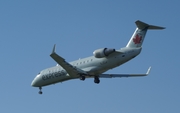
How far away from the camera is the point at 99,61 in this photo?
56844 millimetres

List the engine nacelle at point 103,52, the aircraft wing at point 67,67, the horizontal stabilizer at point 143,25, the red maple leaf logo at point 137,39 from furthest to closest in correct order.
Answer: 1. the red maple leaf logo at point 137,39
2. the engine nacelle at point 103,52
3. the horizontal stabilizer at point 143,25
4. the aircraft wing at point 67,67

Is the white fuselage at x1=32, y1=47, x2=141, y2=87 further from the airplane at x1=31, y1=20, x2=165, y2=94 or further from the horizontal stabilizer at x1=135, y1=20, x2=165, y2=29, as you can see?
the horizontal stabilizer at x1=135, y1=20, x2=165, y2=29

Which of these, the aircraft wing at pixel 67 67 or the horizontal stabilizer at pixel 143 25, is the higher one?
the horizontal stabilizer at pixel 143 25

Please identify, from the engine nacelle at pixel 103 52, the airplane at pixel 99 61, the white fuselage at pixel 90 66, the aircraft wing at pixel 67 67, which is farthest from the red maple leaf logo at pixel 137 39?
the aircraft wing at pixel 67 67

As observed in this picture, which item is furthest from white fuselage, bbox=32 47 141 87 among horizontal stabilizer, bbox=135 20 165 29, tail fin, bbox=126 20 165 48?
horizontal stabilizer, bbox=135 20 165 29

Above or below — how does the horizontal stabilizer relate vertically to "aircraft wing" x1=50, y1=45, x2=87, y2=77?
above

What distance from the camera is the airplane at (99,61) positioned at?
55219 millimetres

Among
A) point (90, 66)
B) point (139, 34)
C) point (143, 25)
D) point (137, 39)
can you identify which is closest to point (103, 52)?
point (90, 66)

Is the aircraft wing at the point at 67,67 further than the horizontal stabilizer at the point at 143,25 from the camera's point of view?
No

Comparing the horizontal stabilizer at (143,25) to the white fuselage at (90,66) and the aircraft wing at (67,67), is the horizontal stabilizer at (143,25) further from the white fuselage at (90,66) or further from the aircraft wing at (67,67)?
the aircraft wing at (67,67)

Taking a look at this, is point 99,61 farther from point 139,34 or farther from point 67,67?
point 139,34

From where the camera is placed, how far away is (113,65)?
184 feet

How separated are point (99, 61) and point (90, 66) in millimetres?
1606

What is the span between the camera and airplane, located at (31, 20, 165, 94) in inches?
2174
